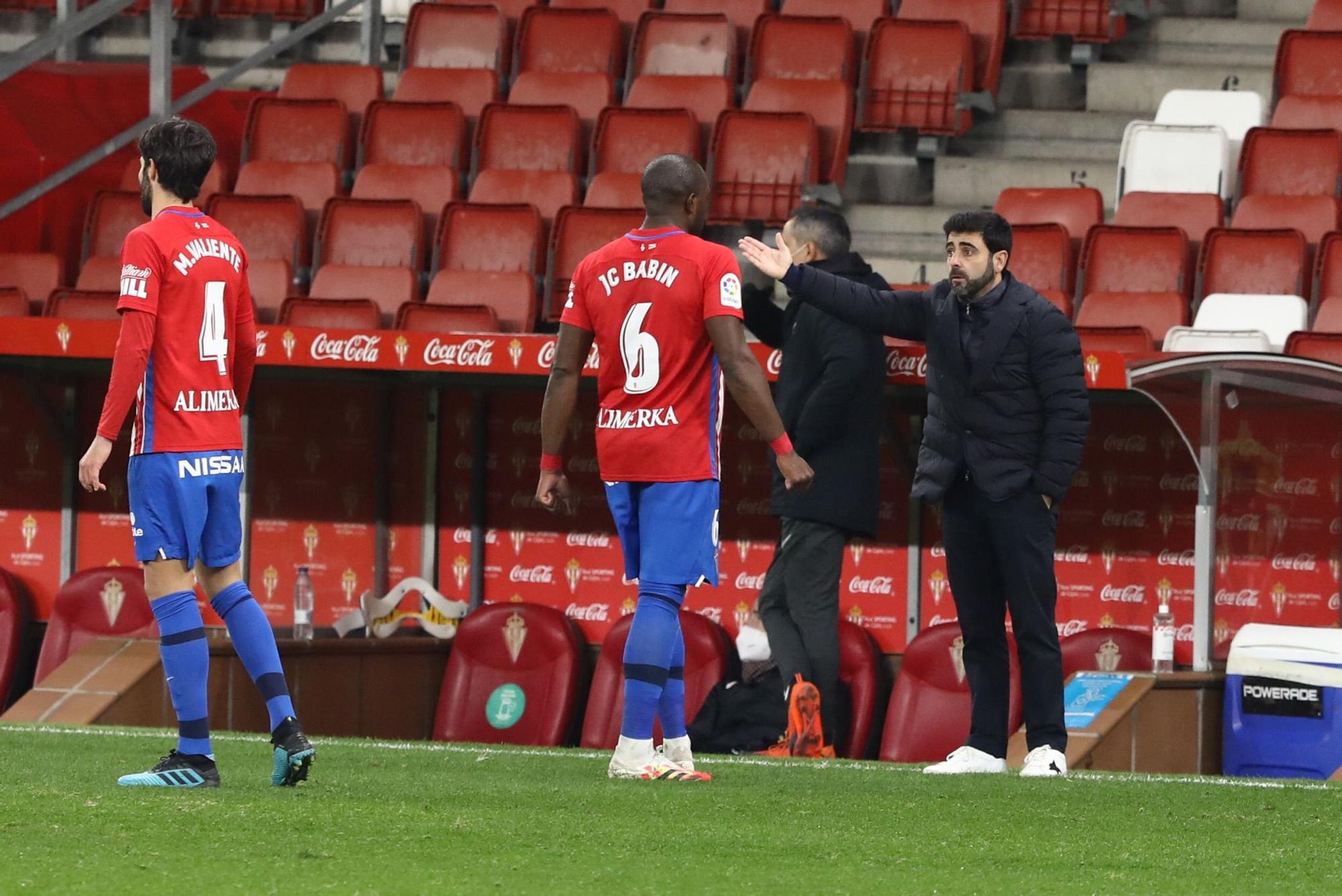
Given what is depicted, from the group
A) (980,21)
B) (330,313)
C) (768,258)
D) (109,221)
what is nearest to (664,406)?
(768,258)

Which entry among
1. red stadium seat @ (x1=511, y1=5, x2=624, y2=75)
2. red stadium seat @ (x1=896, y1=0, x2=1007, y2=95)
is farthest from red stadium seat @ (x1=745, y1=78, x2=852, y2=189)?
red stadium seat @ (x1=511, y1=5, x2=624, y2=75)

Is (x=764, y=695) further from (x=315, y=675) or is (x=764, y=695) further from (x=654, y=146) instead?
(x=654, y=146)

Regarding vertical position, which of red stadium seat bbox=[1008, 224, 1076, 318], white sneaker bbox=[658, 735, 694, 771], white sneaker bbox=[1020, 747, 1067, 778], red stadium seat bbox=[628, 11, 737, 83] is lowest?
white sneaker bbox=[1020, 747, 1067, 778]

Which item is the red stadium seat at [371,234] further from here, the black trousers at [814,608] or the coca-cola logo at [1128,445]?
the black trousers at [814,608]

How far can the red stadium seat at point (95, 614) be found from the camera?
1035 centimetres

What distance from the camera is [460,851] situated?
13.9 ft

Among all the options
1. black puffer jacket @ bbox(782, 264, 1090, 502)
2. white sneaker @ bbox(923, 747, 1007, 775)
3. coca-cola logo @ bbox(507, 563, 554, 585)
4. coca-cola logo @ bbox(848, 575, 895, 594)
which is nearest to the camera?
black puffer jacket @ bbox(782, 264, 1090, 502)

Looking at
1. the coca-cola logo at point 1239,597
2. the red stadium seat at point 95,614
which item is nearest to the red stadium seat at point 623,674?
the coca-cola logo at point 1239,597

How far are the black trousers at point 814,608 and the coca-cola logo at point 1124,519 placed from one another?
2124 millimetres

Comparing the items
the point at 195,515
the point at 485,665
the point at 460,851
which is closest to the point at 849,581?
the point at 485,665

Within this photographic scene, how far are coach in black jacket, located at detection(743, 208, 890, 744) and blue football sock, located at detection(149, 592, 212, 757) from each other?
283cm

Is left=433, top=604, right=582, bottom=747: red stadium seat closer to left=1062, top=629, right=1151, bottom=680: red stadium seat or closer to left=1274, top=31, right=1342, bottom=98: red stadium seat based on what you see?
left=1062, top=629, right=1151, bottom=680: red stadium seat

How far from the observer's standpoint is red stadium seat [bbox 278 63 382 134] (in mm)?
12680

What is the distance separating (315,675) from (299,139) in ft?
12.9
